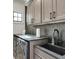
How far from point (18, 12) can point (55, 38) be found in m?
2.68

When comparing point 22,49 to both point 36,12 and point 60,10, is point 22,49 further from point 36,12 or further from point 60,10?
point 60,10

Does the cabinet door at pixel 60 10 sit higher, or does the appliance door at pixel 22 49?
the cabinet door at pixel 60 10

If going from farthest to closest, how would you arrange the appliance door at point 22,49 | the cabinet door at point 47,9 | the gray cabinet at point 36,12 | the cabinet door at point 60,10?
the gray cabinet at point 36,12 < the appliance door at point 22,49 < the cabinet door at point 47,9 < the cabinet door at point 60,10

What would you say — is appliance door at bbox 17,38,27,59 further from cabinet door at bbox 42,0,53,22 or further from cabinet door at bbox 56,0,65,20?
cabinet door at bbox 56,0,65,20

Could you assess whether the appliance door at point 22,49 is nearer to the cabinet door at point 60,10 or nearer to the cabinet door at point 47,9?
the cabinet door at point 47,9

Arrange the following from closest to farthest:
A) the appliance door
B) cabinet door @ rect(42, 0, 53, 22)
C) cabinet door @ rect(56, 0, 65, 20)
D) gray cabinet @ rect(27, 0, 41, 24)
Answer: cabinet door @ rect(56, 0, 65, 20) → cabinet door @ rect(42, 0, 53, 22) → the appliance door → gray cabinet @ rect(27, 0, 41, 24)

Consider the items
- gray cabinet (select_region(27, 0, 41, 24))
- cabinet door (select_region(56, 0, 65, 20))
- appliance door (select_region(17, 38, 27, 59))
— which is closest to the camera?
cabinet door (select_region(56, 0, 65, 20))

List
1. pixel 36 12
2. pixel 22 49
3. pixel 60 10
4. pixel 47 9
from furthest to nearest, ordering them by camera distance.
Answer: pixel 36 12, pixel 22 49, pixel 47 9, pixel 60 10

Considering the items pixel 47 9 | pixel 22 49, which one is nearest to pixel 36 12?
pixel 47 9

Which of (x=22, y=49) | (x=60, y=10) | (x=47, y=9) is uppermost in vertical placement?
(x=47, y=9)

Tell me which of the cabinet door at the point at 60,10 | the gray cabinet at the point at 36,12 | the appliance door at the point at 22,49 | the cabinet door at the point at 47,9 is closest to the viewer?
the cabinet door at the point at 60,10

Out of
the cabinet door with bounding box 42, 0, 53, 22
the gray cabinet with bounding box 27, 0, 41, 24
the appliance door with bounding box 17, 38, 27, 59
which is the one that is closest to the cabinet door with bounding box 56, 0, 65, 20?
the cabinet door with bounding box 42, 0, 53, 22

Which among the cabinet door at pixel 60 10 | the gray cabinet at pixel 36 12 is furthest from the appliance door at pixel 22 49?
the cabinet door at pixel 60 10
